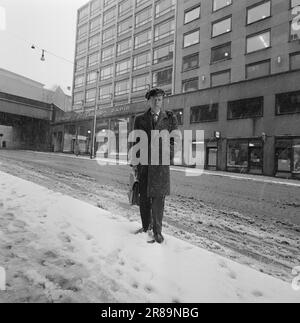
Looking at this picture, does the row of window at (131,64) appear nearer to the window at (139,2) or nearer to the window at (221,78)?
the window at (139,2)

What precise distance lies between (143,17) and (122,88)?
10872mm

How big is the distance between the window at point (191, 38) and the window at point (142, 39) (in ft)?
33.8

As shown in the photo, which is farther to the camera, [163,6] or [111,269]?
[163,6]

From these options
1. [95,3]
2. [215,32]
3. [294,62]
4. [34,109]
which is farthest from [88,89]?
[294,62]

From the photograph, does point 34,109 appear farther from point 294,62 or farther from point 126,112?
point 294,62

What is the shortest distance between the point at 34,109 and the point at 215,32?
32.4 meters

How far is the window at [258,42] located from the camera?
24.4m

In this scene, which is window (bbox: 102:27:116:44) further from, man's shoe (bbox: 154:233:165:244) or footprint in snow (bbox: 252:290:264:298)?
footprint in snow (bbox: 252:290:264:298)

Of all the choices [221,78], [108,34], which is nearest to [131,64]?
[108,34]

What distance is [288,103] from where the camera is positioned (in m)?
20.6

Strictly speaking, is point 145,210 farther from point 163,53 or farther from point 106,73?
point 106,73

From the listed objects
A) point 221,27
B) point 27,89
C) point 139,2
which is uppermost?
point 139,2

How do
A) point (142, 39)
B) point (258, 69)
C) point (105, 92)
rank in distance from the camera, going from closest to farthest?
1. point (258, 69)
2. point (142, 39)
3. point (105, 92)
